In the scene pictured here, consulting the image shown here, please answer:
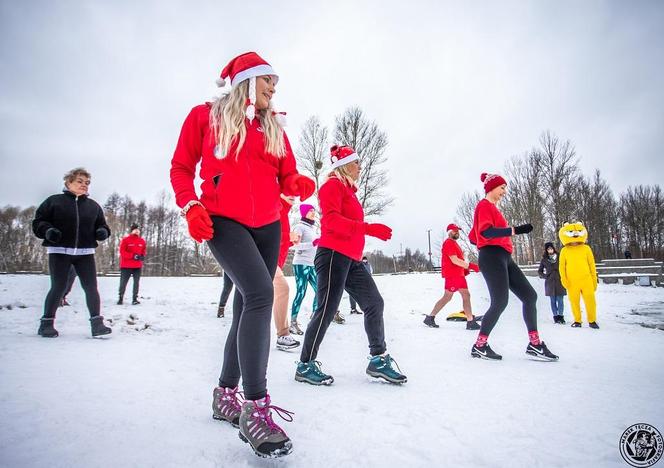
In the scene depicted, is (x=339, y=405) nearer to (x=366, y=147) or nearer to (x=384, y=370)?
(x=384, y=370)

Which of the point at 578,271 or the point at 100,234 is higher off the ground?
the point at 100,234

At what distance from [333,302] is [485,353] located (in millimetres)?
1931

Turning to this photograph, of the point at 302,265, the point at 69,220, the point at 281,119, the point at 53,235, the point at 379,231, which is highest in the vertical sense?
the point at 281,119

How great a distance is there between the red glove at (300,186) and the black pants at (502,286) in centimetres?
267

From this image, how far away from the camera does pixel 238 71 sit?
7.14ft

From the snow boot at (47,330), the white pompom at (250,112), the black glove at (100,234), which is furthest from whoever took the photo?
the black glove at (100,234)

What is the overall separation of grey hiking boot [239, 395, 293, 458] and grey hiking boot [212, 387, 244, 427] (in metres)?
0.29

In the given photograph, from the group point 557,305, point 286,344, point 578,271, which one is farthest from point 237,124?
point 557,305

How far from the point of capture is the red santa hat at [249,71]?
2143 millimetres

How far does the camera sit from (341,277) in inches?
122

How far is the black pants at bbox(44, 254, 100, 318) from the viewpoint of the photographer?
429 centimetres

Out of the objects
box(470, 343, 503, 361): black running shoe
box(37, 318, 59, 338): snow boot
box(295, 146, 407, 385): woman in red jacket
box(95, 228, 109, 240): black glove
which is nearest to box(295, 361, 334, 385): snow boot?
box(295, 146, 407, 385): woman in red jacket

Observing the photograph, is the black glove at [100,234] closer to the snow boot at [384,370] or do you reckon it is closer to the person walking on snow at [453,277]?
the snow boot at [384,370]

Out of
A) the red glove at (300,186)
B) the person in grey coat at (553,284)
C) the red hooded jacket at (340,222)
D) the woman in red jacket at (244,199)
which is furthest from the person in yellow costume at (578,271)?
the woman in red jacket at (244,199)
